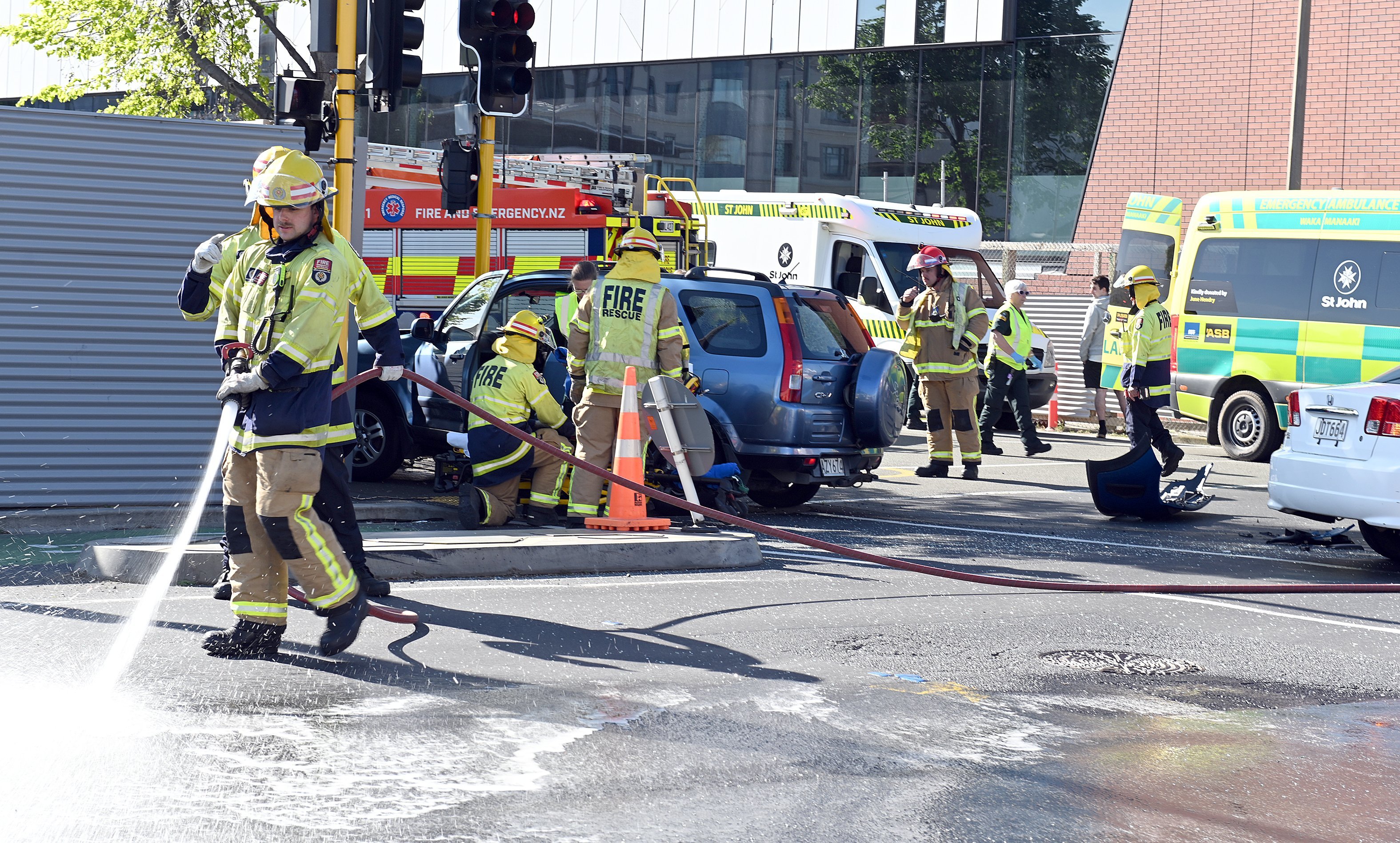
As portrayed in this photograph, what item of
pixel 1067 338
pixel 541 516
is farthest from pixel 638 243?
pixel 1067 338

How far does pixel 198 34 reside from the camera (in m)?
21.5

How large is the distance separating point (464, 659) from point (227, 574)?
1.81m

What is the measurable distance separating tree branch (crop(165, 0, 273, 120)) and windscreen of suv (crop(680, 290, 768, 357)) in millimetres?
12729

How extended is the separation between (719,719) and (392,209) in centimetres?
1493

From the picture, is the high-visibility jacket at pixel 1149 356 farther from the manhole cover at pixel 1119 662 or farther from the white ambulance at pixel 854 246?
the manhole cover at pixel 1119 662

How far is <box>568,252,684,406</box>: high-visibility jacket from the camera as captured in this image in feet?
30.9

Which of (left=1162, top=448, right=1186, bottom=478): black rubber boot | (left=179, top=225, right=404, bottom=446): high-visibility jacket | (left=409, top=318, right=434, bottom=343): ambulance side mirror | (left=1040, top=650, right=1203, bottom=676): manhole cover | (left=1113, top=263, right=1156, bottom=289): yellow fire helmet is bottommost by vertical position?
(left=1040, top=650, right=1203, bottom=676): manhole cover

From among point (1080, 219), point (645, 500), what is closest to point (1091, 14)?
point (1080, 219)

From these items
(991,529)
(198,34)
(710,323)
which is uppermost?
(198,34)

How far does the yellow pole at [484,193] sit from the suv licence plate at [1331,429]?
6955 mm

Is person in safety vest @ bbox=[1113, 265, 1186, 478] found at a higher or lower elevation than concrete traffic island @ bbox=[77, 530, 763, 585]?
higher

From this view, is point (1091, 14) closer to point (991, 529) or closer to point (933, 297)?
point (933, 297)

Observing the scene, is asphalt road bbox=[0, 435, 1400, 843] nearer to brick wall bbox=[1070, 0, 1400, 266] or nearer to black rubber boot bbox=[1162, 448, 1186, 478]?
black rubber boot bbox=[1162, 448, 1186, 478]

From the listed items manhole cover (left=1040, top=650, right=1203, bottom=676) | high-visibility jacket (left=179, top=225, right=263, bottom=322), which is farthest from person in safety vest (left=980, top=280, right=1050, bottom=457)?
high-visibility jacket (left=179, top=225, right=263, bottom=322)
